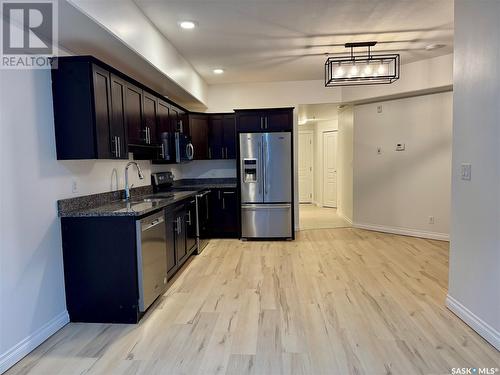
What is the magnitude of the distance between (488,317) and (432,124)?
3580mm

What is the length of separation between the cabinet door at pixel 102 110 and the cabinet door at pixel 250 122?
2.59 metres

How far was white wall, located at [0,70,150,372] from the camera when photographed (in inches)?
79.3

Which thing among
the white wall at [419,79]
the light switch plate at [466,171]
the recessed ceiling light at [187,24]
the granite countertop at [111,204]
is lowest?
the granite countertop at [111,204]

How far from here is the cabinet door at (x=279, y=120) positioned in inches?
193

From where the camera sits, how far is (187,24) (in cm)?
314

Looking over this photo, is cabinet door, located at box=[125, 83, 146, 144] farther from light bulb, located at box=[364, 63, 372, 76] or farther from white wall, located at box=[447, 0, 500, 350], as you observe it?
white wall, located at box=[447, 0, 500, 350]

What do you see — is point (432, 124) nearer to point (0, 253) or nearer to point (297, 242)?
point (297, 242)

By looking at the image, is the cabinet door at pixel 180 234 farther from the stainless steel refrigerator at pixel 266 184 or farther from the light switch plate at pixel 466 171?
the light switch plate at pixel 466 171

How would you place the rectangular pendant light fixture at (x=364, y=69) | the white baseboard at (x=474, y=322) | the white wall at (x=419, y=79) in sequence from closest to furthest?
the white baseboard at (x=474, y=322) < the rectangular pendant light fixture at (x=364, y=69) < the white wall at (x=419, y=79)

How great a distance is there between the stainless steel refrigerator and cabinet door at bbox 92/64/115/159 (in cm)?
258

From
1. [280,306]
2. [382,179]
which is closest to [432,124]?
[382,179]

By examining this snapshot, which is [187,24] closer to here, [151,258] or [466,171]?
[151,258]

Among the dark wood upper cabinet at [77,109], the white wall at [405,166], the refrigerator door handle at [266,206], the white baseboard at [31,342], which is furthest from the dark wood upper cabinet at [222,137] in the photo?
the white baseboard at [31,342]

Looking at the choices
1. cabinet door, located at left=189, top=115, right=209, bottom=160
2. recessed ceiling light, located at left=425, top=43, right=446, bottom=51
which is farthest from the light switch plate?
cabinet door, located at left=189, top=115, right=209, bottom=160
